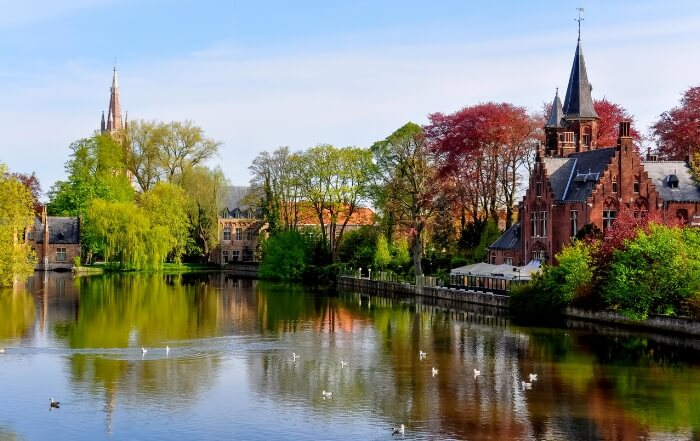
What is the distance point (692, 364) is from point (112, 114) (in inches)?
4518

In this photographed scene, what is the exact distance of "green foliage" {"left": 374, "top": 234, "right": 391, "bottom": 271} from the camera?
7244 centimetres

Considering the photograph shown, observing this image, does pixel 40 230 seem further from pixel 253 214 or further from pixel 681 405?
pixel 681 405

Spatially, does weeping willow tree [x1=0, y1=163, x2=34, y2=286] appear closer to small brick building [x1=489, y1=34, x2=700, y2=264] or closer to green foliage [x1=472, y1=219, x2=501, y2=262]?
green foliage [x1=472, y1=219, x2=501, y2=262]

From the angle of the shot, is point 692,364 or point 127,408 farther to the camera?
point 692,364

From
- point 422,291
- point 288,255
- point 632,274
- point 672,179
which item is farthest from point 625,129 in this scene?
point 288,255

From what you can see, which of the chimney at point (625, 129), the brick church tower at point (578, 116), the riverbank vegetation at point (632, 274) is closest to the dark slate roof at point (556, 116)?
the brick church tower at point (578, 116)

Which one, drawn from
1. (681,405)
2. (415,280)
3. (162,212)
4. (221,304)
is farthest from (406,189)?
(681,405)

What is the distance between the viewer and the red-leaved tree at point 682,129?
2576 inches

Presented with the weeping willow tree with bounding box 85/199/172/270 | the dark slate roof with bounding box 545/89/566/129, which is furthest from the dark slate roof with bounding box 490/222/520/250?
the weeping willow tree with bounding box 85/199/172/270

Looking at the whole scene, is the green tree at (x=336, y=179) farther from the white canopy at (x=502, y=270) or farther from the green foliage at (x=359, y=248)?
the white canopy at (x=502, y=270)

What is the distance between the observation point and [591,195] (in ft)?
181

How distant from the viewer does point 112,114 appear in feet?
446

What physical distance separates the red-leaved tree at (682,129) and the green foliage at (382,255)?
2204 cm

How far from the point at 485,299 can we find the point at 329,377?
81.1 ft
